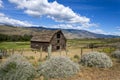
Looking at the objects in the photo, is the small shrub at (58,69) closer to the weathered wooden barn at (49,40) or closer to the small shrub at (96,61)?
the small shrub at (96,61)

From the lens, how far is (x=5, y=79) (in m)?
A: 12.2

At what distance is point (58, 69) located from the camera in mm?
14133

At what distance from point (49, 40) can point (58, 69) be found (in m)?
35.3

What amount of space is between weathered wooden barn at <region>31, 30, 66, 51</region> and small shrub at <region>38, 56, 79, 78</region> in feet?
112

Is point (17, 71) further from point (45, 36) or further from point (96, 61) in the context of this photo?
point (45, 36)

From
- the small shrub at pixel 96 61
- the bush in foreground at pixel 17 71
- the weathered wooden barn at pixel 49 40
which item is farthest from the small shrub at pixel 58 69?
the weathered wooden barn at pixel 49 40

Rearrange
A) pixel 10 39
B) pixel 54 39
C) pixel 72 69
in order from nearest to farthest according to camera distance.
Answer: pixel 72 69 → pixel 54 39 → pixel 10 39

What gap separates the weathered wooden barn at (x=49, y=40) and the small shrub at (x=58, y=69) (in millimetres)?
34257

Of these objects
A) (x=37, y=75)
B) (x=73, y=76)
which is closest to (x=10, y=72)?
(x=37, y=75)

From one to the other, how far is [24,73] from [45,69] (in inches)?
72.2

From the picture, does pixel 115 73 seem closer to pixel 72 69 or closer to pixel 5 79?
pixel 72 69

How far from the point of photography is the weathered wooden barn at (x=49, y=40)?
50.1m

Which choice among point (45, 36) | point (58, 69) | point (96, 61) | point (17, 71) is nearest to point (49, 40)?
point (45, 36)

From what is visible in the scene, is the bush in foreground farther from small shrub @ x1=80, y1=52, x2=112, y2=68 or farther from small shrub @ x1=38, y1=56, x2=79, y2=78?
small shrub @ x1=80, y1=52, x2=112, y2=68
